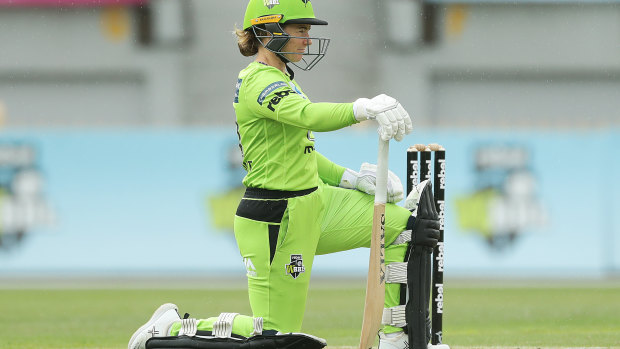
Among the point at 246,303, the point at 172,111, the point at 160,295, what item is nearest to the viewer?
the point at 246,303

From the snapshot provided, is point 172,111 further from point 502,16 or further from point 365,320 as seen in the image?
point 365,320

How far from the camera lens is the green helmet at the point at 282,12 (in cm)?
541

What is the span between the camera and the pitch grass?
7633 millimetres

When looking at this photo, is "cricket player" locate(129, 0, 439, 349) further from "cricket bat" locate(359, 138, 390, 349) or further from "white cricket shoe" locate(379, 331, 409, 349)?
"cricket bat" locate(359, 138, 390, 349)

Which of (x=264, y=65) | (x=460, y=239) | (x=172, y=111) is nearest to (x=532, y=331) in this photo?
(x=264, y=65)

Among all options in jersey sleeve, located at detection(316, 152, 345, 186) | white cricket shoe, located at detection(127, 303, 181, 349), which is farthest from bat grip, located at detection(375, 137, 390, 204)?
white cricket shoe, located at detection(127, 303, 181, 349)

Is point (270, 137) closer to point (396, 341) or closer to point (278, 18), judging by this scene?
point (278, 18)

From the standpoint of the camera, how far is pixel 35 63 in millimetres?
18938

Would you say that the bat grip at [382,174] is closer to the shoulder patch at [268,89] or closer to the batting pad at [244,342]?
the shoulder patch at [268,89]

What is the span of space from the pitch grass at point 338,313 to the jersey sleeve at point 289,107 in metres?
2.27

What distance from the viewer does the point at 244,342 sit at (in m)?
5.38

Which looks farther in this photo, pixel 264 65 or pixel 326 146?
pixel 326 146

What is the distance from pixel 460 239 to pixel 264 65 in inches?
304

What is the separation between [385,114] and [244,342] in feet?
4.52
